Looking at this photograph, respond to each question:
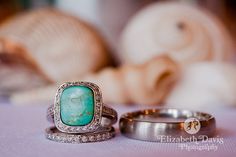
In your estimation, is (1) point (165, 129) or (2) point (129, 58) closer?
(1) point (165, 129)

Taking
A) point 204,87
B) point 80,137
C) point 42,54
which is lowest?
point 80,137

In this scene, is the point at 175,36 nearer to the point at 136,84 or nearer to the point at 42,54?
the point at 136,84

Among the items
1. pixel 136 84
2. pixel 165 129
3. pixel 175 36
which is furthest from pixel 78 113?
pixel 175 36

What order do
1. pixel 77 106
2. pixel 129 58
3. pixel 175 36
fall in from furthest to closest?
pixel 129 58
pixel 175 36
pixel 77 106

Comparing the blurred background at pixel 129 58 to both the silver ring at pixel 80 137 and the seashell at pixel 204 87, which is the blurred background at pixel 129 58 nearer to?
the seashell at pixel 204 87

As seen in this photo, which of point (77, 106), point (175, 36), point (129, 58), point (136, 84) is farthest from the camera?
point (129, 58)

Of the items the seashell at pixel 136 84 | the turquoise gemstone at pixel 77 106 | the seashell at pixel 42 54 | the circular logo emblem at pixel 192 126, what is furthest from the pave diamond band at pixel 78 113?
the seashell at pixel 42 54

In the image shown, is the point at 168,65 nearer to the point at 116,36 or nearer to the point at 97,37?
the point at 97,37

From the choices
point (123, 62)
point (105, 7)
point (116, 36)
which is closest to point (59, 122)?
point (123, 62)

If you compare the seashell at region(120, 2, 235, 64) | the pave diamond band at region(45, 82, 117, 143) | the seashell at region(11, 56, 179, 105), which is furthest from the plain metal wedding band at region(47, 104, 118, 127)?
the seashell at region(120, 2, 235, 64)
